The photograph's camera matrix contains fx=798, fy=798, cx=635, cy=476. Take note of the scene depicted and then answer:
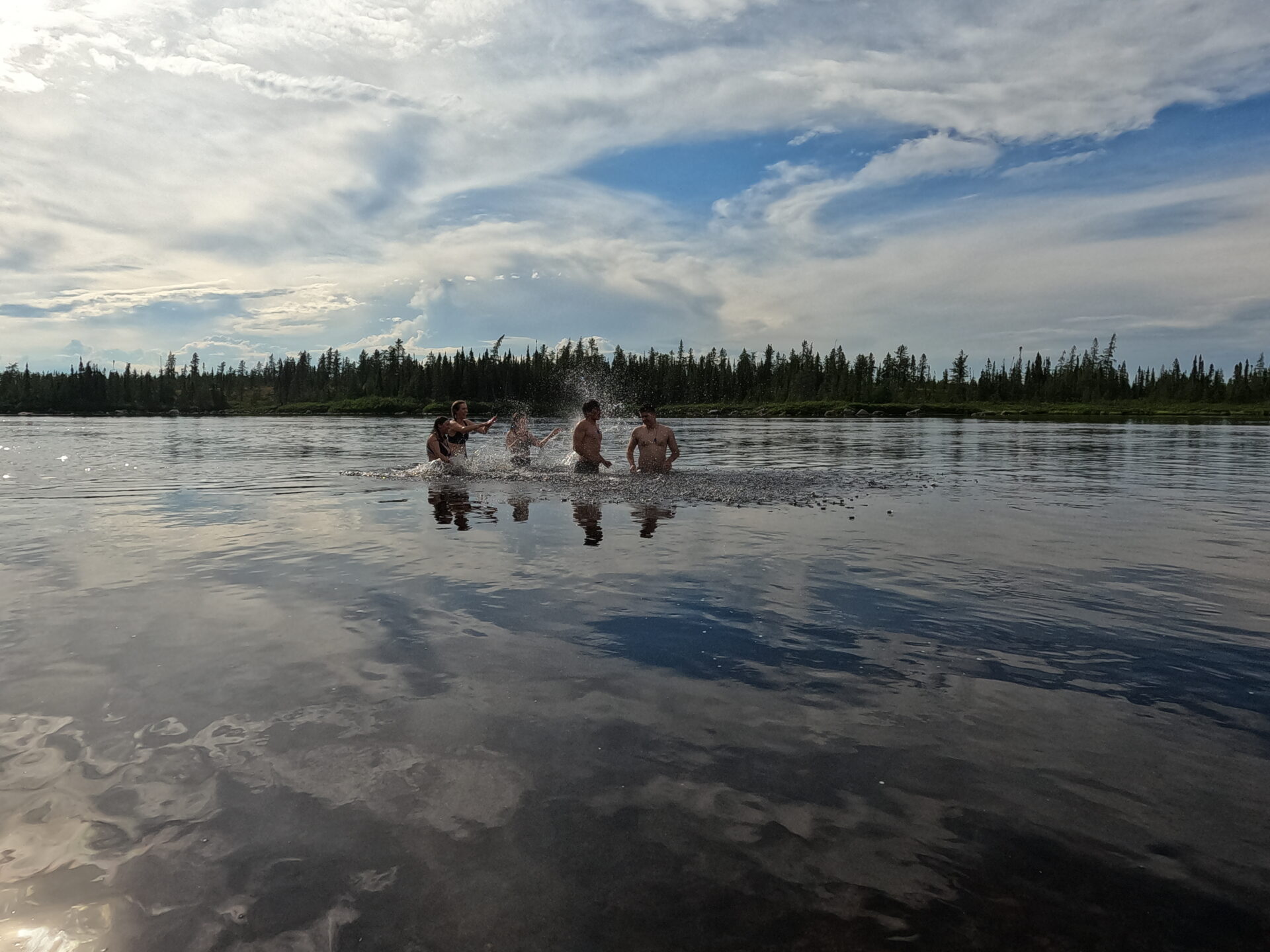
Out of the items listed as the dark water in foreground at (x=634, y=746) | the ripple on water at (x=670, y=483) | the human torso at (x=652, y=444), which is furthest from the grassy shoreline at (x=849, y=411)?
the dark water in foreground at (x=634, y=746)

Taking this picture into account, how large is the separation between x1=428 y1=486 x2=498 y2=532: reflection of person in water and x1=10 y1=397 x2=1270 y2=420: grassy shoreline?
10935cm

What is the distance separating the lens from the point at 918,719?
565 cm

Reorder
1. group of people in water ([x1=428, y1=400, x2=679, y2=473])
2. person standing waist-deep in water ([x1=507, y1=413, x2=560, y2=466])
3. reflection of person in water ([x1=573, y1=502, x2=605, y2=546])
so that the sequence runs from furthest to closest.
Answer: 1. person standing waist-deep in water ([x1=507, y1=413, x2=560, y2=466])
2. group of people in water ([x1=428, y1=400, x2=679, y2=473])
3. reflection of person in water ([x1=573, y1=502, x2=605, y2=546])

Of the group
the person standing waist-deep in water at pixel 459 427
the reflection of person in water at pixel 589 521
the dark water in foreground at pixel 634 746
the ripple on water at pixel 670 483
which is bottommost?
the dark water in foreground at pixel 634 746

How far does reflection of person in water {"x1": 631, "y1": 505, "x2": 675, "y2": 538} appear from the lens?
45.9ft

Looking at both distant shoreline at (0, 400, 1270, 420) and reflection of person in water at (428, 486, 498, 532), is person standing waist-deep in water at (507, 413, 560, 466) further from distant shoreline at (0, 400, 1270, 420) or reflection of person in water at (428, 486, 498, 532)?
distant shoreline at (0, 400, 1270, 420)

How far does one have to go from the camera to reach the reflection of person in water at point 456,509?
15.2 meters

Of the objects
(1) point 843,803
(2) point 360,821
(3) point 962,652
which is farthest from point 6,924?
(3) point 962,652

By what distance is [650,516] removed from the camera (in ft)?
52.3

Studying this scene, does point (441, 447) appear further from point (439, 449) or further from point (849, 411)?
point (849, 411)

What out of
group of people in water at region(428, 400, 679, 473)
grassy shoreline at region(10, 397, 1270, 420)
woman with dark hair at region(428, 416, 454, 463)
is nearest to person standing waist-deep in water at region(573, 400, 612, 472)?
group of people in water at region(428, 400, 679, 473)

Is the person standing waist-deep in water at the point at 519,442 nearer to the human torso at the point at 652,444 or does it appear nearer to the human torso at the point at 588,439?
the human torso at the point at 588,439

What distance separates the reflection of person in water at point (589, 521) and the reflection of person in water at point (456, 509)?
166 centimetres

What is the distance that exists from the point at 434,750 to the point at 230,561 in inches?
→ 291
